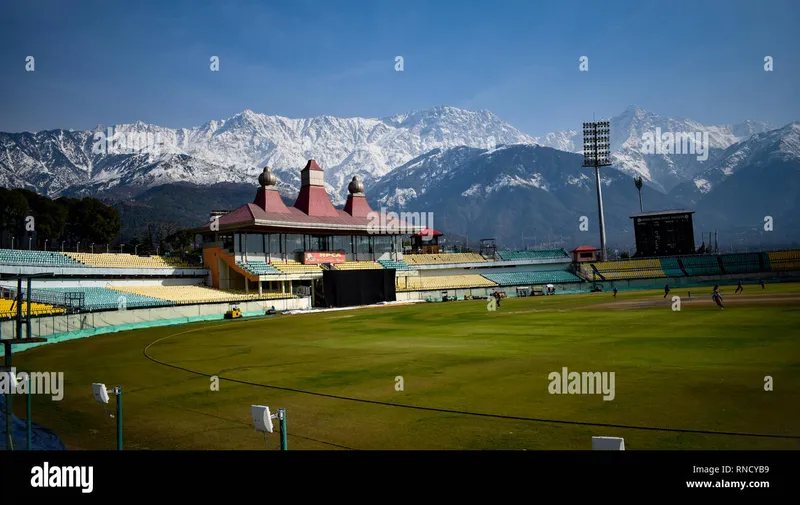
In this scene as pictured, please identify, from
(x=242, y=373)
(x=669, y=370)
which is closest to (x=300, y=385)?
(x=242, y=373)

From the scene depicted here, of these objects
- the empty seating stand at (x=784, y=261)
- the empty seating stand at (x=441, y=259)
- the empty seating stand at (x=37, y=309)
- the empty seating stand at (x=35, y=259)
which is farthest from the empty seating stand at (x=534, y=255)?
the empty seating stand at (x=37, y=309)

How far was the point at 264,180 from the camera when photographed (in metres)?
81.2

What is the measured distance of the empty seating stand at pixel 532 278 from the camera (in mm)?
92431

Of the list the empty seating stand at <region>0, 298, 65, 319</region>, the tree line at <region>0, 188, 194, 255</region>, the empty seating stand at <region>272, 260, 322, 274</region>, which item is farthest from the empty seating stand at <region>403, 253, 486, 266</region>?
the empty seating stand at <region>0, 298, 65, 319</region>

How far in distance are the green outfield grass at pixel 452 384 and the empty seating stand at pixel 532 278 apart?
54.7 m

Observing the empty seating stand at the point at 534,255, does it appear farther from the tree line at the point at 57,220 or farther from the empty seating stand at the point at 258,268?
the tree line at the point at 57,220

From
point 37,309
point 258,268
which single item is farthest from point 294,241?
point 37,309

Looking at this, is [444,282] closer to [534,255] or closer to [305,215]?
[305,215]

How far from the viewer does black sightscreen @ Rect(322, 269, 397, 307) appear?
72375 millimetres

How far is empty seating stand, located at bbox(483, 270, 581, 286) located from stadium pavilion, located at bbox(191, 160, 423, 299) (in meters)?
17.7

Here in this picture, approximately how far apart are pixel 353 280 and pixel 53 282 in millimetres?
33876

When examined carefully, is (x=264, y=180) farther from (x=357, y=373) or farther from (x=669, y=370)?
(x=669, y=370)

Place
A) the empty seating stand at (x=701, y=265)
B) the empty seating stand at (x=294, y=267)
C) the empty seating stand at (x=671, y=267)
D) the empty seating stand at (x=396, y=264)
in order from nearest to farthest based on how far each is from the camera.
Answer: the empty seating stand at (x=294, y=267)
the empty seating stand at (x=396, y=264)
the empty seating stand at (x=701, y=265)
the empty seating stand at (x=671, y=267)

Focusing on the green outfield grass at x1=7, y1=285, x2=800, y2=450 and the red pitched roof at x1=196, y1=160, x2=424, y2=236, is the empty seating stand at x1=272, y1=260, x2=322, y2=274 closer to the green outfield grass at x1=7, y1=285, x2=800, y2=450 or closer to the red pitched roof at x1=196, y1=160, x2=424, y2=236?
the red pitched roof at x1=196, y1=160, x2=424, y2=236
